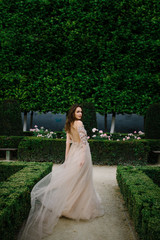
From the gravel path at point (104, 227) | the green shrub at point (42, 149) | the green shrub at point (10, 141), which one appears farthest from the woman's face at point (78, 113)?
the green shrub at point (10, 141)

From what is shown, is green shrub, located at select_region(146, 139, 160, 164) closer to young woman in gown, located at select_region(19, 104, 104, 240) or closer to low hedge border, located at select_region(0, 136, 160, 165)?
low hedge border, located at select_region(0, 136, 160, 165)

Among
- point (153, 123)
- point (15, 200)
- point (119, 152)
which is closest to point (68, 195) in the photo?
point (15, 200)

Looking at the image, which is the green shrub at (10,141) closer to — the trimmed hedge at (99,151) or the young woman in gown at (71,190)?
the trimmed hedge at (99,151)

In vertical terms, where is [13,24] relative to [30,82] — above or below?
above

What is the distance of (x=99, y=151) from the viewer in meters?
8.75

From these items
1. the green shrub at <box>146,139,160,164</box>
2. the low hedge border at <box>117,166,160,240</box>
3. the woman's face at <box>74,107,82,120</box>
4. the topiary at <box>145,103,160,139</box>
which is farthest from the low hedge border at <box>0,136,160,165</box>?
the woman's face at <box>74,107,82,120</box>

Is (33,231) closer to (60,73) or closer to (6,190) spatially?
(6,190)

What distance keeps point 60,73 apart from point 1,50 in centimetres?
347

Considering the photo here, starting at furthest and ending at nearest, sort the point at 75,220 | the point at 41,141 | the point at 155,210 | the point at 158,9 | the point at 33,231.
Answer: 1. the point at 158,9
2. the point at 41,141
3. the point at 75,220
4. the point at 33,231
5. the point at 155,210

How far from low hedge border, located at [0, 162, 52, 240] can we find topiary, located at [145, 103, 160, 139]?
6314mm

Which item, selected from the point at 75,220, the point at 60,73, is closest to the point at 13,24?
the point at 60,73

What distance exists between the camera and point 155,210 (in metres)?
2.89

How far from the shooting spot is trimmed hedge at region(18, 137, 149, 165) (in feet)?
28.7

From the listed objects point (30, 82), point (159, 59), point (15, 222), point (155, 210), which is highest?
point (159, 59)
